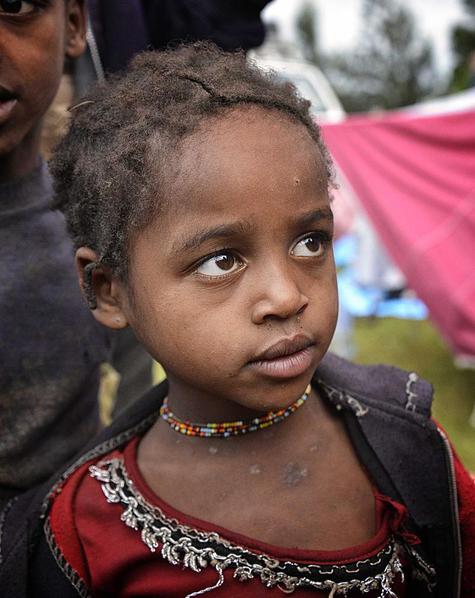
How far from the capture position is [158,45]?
2.25m

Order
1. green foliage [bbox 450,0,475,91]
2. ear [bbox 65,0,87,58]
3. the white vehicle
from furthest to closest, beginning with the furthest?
green foliage [bbox 450,0,475,91]
the white vehicle
ear [bbox 65,0,87,58]

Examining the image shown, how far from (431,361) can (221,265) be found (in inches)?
202

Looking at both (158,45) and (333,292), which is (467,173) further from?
(333,292)

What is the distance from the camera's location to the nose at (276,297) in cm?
115

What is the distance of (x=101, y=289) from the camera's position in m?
1.43

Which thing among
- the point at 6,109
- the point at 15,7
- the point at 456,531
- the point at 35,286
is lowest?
the point at 456,531

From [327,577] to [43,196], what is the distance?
1.13 metres

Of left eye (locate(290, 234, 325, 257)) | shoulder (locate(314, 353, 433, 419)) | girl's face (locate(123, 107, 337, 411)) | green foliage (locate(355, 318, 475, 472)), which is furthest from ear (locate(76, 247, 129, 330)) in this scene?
green foliage (locate(355, 318, 475, 472))

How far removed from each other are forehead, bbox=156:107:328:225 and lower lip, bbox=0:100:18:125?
0.50 m

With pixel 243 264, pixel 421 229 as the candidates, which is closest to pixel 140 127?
pixel 243 264

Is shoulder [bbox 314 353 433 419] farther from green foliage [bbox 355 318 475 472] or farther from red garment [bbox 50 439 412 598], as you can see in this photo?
green foliage [bbox 355 318 475 472]

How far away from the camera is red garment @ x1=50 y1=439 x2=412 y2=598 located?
1281 mm

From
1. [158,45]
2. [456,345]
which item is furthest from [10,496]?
[456,345]

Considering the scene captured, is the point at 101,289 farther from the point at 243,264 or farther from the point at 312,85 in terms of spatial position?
the point at 312,85
